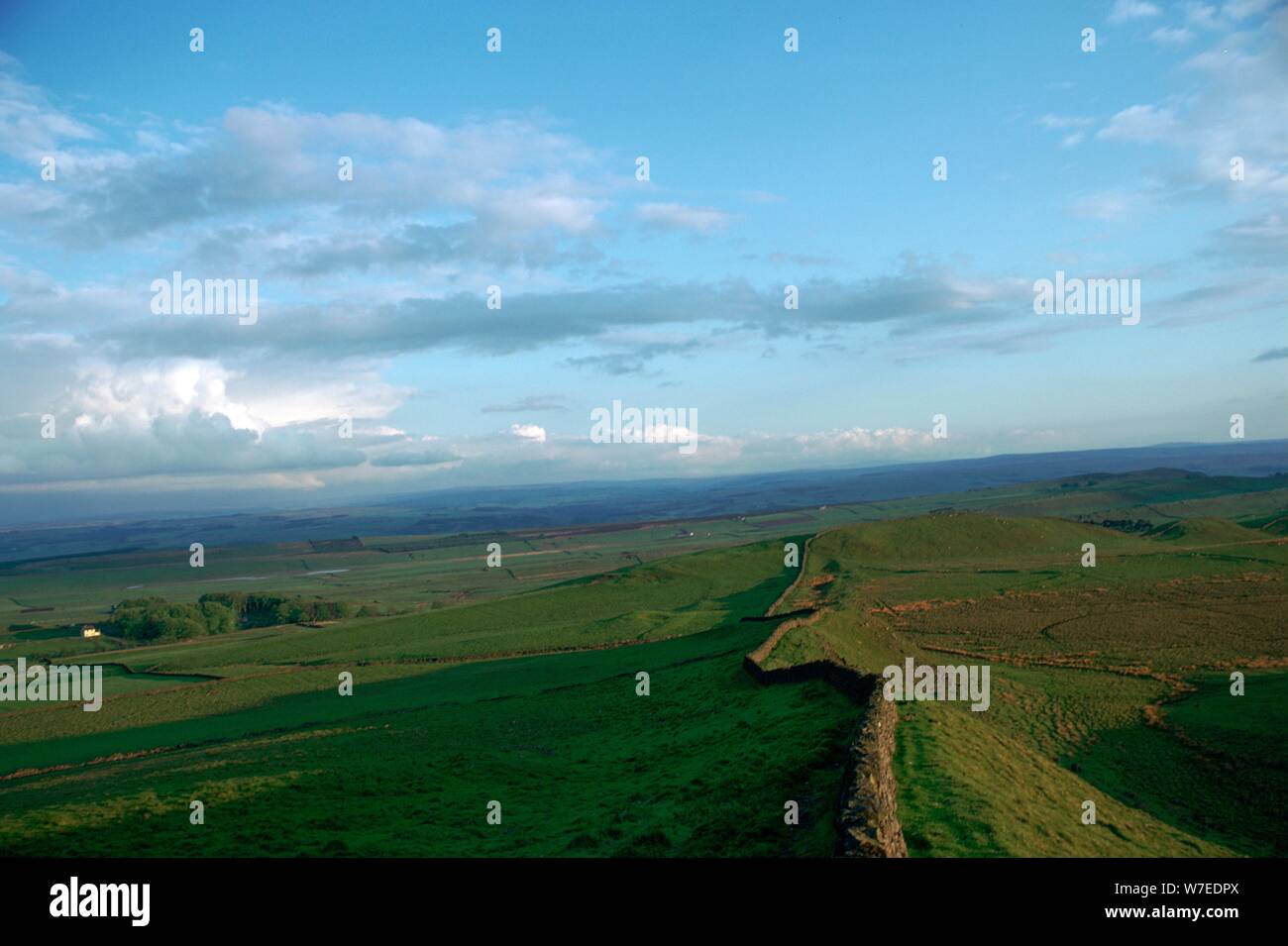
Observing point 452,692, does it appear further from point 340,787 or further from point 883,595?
point 883,595

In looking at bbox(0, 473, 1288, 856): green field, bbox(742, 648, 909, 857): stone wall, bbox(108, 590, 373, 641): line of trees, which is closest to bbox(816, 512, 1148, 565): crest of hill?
bbox(0, 473, 1288, 856): green field

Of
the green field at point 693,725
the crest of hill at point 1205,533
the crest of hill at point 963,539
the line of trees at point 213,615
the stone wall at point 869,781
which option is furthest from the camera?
the crest of hill at point 963,539

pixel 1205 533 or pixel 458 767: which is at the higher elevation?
pixel 458 767

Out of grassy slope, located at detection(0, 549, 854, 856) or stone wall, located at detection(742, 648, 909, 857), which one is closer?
stone wall, located at detection(742, 648, 909, 857)

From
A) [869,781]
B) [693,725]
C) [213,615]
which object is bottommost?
[213,615]

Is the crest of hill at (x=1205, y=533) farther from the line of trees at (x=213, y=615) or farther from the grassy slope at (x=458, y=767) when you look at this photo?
the line of trees at (x=213, y=615)

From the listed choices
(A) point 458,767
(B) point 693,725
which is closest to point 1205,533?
(B) point 693,725

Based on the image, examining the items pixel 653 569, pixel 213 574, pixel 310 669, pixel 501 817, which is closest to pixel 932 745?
pixel 501 817

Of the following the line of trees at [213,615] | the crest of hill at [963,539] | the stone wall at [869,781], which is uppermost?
the stone wall at [869,781]

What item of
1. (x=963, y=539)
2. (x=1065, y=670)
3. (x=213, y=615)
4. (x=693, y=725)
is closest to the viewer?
(x=693, y=725)

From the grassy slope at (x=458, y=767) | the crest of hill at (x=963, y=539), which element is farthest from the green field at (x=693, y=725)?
the crest of hill at (x=963, y=539)

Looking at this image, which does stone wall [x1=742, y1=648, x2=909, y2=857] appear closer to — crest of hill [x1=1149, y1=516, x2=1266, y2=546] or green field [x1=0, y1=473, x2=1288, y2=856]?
green field [x1=0, y1=473, x2=1288, y2=856]

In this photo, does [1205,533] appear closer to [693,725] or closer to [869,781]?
[693,725]
